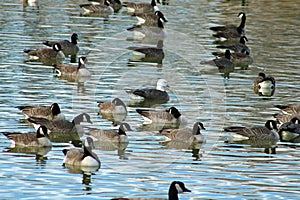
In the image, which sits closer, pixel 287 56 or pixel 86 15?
pixel 287 56

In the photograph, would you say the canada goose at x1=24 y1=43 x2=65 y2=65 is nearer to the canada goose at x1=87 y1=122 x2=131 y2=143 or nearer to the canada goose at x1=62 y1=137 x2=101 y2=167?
the canada goose at x1=87 y1=122 x2=131 y2=143

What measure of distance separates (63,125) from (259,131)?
16.0 ft

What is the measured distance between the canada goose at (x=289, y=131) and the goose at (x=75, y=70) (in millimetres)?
8513

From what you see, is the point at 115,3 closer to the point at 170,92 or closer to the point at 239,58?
the point at 239,58

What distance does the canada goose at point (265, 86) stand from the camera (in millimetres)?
26844

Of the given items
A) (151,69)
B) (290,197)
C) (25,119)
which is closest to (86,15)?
(151,69)

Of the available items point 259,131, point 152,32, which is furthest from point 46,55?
point 259,131

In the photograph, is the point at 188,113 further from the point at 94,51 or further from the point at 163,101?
the point at 94,51

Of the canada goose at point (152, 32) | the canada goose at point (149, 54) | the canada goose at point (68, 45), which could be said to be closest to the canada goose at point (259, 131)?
the canada goose at point (149, 54)

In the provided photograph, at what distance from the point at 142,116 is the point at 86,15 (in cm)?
1950

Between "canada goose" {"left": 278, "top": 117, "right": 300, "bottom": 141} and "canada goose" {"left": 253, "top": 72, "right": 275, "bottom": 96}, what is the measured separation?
4.61 meters

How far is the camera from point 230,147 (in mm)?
20547

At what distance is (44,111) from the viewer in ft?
74.2

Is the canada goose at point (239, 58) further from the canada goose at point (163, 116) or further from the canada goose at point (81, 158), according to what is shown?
the canada goose at point (81, 158)
